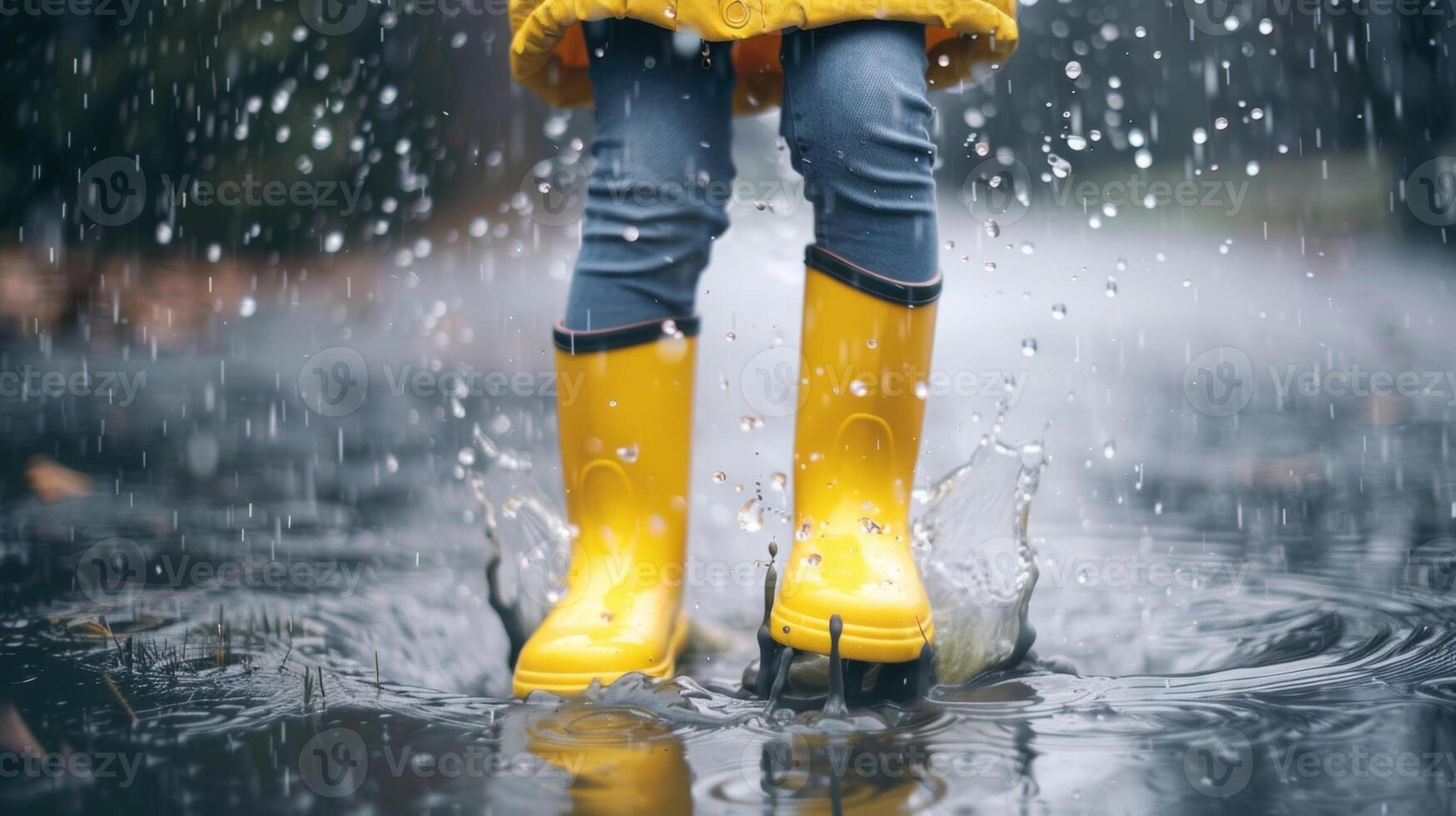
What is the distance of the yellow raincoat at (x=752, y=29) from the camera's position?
887 mm

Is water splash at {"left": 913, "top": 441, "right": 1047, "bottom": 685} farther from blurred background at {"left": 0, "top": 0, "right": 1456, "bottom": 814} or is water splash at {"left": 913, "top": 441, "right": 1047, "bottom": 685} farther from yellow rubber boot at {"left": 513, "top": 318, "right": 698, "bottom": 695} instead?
yellow rubber boot at {"left": 513, "top": 318, "right": 698, "bottom": 695}

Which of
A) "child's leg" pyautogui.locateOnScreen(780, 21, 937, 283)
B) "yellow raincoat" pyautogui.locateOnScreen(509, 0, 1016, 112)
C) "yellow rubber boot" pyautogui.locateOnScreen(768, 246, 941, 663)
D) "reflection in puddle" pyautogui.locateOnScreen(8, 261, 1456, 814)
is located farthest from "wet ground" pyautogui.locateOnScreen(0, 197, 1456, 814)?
"yellow raincoat" pyautogui.locateOnScreen(509, 0, 1016, 112)

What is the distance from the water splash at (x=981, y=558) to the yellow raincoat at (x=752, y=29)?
37 cm

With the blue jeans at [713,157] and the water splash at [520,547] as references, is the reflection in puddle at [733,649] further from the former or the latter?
the blue jeans at [713,157]

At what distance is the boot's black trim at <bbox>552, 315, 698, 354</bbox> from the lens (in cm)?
97

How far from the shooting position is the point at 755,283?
2764 millimetres

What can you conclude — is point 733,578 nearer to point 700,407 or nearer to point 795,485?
point 795,485

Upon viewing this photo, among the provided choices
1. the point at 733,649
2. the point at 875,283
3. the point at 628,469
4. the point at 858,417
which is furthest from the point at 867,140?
the point at 733,649

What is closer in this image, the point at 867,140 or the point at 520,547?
the point at 867,140

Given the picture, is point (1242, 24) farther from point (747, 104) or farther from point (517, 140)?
point (747, 104)

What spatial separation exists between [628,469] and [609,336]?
0.12 metres

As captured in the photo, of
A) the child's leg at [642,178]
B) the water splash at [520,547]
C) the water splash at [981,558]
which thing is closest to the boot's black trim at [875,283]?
the child's leg at [642,178]

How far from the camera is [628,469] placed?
0.99 meters

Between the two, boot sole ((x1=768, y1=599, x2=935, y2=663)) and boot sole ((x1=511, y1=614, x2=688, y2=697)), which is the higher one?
boot sole ((x1=768, y1=599, x2=935, y2=663))
